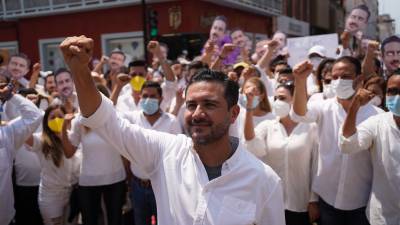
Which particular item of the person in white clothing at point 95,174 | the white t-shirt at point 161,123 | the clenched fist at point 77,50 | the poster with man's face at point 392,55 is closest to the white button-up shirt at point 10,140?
the person in white clothing at point 95,174

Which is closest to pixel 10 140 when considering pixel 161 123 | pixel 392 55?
pixel 161 123

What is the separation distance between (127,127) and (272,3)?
23.0 meters

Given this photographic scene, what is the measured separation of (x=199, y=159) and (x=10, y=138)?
2432 mm

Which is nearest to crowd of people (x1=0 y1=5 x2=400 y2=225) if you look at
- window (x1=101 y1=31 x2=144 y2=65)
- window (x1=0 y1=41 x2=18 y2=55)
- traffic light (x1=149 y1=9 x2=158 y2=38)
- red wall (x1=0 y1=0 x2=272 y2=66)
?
traffic light (x1=149 y1=9 x2=158 y2=38)

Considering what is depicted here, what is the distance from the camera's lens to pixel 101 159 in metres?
4.24

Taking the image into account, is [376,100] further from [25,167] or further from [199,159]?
[25,167]

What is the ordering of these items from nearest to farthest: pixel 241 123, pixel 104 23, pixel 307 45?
pixel 241 123 → pixel 307 45 → pixel 104 23

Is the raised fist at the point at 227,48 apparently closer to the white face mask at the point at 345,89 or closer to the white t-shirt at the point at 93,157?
the white face mask at the point at 345,89

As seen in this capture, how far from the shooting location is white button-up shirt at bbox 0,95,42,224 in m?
3.68

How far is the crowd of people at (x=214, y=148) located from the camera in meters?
2.03

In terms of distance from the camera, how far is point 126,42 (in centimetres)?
1775

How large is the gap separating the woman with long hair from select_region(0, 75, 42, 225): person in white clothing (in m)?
0.49

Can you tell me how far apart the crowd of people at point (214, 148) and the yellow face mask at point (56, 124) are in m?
0.01

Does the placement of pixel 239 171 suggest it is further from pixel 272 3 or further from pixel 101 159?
pixel 272 3
